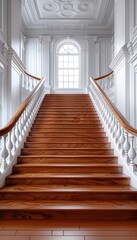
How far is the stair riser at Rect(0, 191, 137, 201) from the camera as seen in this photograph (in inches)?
153

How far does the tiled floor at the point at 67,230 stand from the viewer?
2902 millimetres

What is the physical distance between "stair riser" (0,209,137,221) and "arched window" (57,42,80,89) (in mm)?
10173

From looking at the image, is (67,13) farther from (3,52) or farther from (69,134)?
(69,134)

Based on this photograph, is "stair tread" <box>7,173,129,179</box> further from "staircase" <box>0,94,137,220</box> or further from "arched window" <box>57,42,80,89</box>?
"arched window" <box>57,42,80,89</box>

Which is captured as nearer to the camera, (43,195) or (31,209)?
(31,209)

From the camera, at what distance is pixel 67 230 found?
10.1ft

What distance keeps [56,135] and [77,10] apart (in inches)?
295

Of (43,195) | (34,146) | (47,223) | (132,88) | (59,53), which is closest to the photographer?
(47,223)

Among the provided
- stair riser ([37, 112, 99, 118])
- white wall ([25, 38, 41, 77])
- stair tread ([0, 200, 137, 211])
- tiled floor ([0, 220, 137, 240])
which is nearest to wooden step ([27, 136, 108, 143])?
stair riser ([37, 112, 99, 118])

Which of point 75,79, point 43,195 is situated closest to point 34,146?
point 43,195

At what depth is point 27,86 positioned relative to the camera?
1039cm

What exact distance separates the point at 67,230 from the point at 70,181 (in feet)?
4.25

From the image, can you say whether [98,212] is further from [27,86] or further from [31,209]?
[27,86]

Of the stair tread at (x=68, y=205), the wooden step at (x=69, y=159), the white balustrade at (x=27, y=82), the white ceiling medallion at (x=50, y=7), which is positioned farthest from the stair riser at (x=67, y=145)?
the white ceiling medallion at (x=50, y=7)
